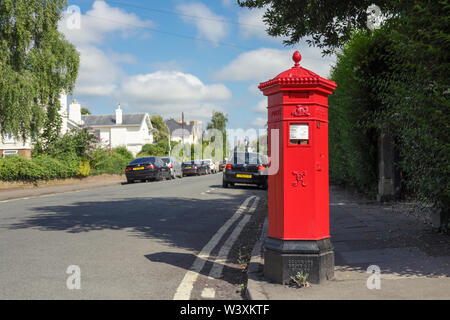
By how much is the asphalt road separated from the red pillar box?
51.5 inches

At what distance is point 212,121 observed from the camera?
109188mm

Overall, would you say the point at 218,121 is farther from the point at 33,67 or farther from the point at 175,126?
the point at 33,67

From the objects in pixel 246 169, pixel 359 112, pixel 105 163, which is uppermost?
pixel 359 112

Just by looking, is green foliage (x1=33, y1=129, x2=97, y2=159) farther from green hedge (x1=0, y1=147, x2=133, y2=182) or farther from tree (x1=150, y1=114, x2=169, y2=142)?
tree (x1=150, y1=114, x2=169, y2=142)

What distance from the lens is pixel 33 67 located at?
2645 cm

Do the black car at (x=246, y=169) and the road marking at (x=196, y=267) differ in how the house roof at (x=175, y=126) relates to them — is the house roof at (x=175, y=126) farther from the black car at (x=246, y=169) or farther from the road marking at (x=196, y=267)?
the road marking at (x=196, y=267)

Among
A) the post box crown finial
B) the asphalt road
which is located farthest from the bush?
the post box crown finial

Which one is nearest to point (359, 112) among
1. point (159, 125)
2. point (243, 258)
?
point (243, 258)

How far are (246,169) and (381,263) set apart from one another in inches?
555

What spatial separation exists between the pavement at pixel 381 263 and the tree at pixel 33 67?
21.3m

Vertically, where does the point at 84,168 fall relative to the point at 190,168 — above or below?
above

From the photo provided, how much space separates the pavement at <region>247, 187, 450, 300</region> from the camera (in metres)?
4.30

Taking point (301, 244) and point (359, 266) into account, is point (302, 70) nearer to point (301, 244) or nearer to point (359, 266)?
point (301, 244)

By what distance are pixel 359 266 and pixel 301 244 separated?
3.45ft
